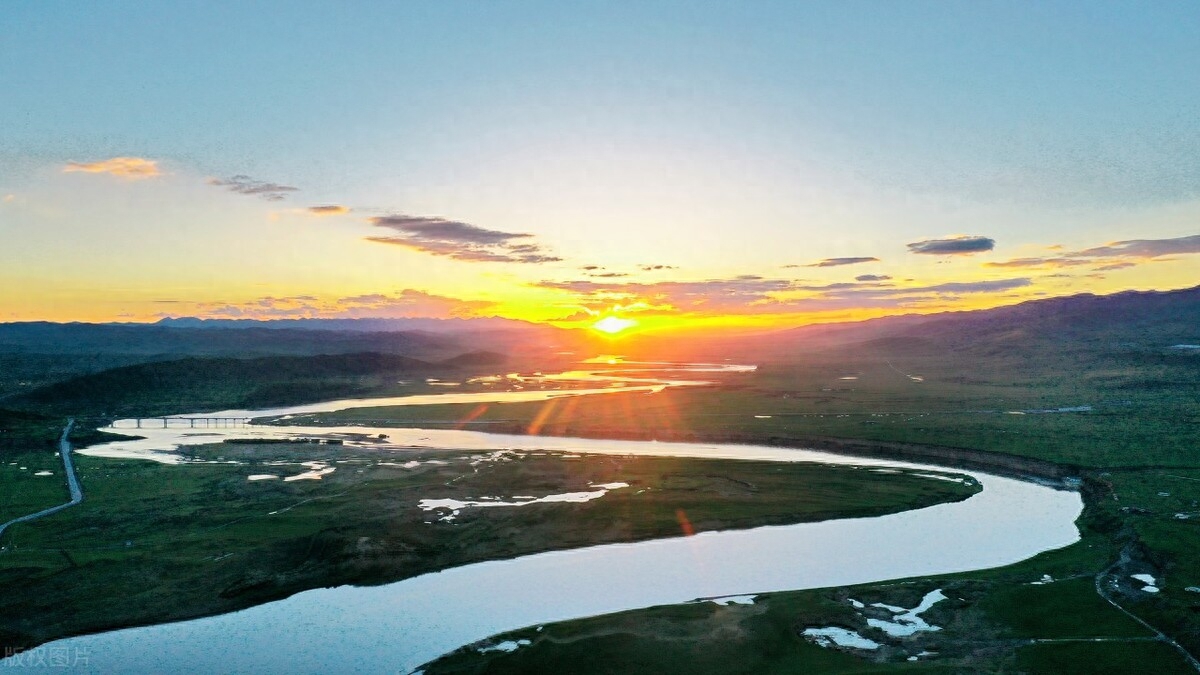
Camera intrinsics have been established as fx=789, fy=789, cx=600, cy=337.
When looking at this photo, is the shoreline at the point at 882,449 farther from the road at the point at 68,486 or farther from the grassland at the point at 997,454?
the road at the point at 68,486

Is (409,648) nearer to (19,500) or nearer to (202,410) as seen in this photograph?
(19,500)

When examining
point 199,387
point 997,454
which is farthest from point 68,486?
point 199,387

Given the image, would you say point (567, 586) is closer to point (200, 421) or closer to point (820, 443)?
point (820, 443)

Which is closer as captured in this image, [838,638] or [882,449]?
[838,638]

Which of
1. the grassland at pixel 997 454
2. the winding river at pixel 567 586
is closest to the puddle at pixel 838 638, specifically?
the grassland at pixel 997 454

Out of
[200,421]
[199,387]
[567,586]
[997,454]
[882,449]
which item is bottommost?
[882,449]

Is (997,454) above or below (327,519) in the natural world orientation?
below

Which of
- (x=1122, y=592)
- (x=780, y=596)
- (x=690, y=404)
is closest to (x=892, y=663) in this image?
(x=780, y=596)
